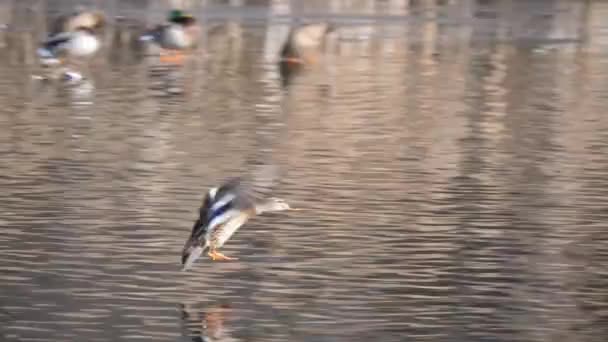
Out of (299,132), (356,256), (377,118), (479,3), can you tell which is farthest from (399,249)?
(479,3)

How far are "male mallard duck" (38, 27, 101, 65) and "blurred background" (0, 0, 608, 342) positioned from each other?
41cm

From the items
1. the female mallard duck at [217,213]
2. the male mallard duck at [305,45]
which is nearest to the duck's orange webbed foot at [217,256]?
the female mallard duck at [217,213]

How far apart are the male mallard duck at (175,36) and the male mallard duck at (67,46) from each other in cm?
209

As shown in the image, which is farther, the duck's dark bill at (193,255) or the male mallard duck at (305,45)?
the male mallard duck at (305,45)

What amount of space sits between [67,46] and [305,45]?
3.89m

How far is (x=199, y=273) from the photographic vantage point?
10094 mm

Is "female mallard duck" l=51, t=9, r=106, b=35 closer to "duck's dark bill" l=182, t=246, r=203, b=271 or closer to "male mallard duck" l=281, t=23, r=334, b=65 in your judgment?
"male mallard duck" l=281, t=23, r=334, b=65

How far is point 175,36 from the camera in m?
25.4

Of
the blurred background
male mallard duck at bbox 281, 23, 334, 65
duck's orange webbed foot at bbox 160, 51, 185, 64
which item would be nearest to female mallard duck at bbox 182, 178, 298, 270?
the blurred background

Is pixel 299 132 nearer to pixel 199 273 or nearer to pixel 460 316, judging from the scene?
pixel 199 273

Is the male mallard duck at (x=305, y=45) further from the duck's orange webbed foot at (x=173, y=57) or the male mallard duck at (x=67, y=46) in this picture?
the male mallard duck at (x=67, y=46)

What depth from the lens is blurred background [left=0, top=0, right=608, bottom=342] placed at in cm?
905

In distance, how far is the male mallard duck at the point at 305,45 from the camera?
→ 24.4m

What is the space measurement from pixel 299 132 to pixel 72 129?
237 centimetres
